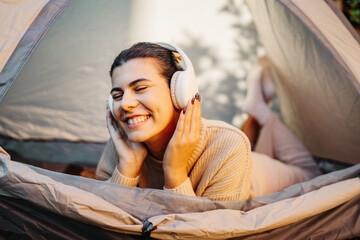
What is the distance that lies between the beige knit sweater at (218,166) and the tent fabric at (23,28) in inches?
19.7

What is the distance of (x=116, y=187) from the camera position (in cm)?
121

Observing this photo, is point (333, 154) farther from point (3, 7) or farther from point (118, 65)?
point (3, 7)

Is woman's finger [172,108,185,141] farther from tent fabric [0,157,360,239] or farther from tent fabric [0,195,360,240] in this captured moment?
tent fabric [0,195,360,240]

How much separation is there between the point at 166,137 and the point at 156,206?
0.86ft

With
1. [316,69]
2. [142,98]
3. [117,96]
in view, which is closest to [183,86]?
[142,98]

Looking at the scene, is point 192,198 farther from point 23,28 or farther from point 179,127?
point 23,28

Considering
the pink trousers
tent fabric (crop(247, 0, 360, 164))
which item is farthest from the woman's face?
the pink trousers

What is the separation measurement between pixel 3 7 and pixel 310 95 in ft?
5.36

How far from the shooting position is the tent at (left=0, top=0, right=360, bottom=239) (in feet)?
3.68

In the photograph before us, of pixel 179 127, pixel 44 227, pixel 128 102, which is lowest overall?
pixel 44 227

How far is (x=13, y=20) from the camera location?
126cm

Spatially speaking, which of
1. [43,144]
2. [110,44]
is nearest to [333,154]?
[110,44]

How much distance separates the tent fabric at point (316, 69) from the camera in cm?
146

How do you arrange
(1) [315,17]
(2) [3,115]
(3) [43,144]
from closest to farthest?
1. (1) [315,17]
2. (2) [3,115]
3. (3) [43,144]
